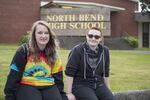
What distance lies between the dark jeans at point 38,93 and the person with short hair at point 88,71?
0.65 m

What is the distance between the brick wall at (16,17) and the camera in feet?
131

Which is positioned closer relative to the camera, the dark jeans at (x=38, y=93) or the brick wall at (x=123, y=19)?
the dark jeans at (x=38, y=93)

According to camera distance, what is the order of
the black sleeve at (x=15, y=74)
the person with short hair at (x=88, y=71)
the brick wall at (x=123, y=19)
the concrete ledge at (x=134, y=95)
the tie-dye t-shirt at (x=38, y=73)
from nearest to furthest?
the black sleeve at (x=15, y=74) < the tie-dye t-shirt at (x=38, y=73) < the person with short hair at (x=88, y=71) < the concrete ledge at (x=134, y=95) < the brick wall at (x=123, y=19)

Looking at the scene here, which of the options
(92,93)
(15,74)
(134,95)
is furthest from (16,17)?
(15,74)

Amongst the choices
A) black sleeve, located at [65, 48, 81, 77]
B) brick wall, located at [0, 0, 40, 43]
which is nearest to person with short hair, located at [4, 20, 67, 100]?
black sleeve, located at [65, 48, 81, 77]

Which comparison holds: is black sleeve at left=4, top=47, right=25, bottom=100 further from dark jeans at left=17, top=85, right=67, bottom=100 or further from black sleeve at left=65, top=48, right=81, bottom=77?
black sleeve at left=65, top=48, right=81, bottom=77

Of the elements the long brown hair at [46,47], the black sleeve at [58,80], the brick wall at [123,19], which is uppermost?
the long brown hair at [46,47]

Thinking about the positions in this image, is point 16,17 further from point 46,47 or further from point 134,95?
point 46,47

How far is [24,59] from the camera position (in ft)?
20.2

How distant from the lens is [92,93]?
6.89m

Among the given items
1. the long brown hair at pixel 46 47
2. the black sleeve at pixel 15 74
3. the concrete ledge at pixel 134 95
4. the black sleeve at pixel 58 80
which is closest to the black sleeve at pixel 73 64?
the black sleeve at pixel 58 80

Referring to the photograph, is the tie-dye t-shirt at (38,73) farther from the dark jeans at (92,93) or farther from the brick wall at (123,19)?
the brick wall at (123,19)

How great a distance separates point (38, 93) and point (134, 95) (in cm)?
337

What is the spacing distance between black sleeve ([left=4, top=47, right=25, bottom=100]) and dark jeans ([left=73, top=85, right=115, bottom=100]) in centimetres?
119
